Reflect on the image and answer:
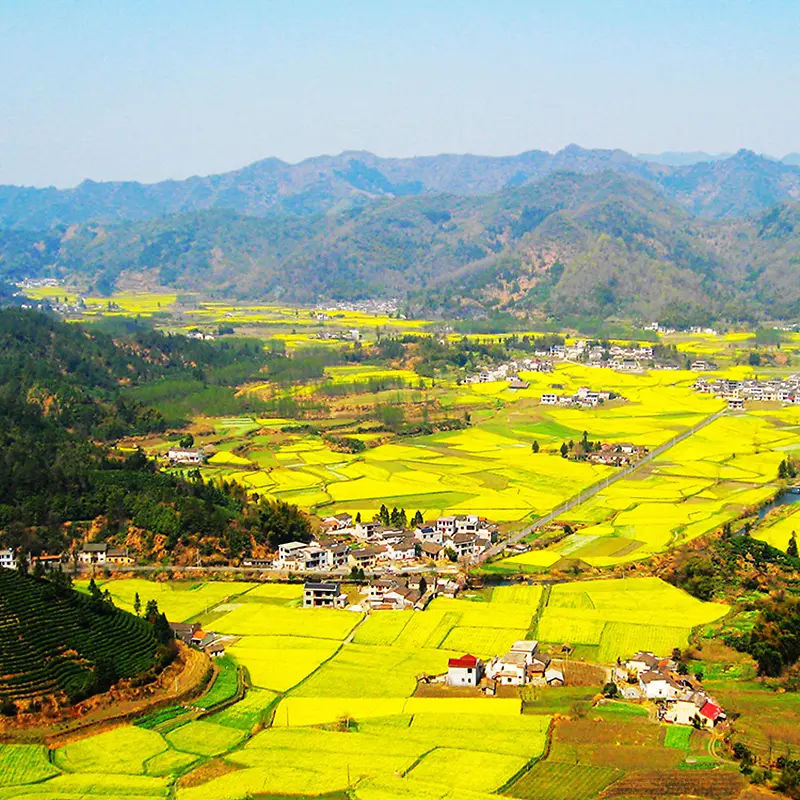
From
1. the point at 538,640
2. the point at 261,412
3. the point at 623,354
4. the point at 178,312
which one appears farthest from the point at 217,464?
the point at 178,312

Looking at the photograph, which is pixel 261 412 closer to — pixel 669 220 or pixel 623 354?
pixel 623 354

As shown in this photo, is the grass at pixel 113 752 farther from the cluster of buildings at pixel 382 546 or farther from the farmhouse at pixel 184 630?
the cluster of buildings at pixel 382 546

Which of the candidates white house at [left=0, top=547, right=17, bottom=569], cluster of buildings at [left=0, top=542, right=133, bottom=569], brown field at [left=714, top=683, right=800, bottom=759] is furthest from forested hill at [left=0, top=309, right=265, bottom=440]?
brown field at [left=714, top=683, right=800, bottom=759]

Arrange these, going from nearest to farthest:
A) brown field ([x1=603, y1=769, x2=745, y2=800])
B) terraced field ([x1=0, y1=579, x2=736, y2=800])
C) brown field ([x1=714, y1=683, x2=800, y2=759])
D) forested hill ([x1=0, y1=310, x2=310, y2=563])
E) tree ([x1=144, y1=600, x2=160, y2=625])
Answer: brown field ([x1=603, y1=769, x2=745, y2=800]) → terraced field ([x1=0, y1=579, x2=736, y2=800]) → brown field ([x1=714, y1=683, x2=800, y2=759]) → tree ([x1=144, y1=600, x2=160, y2=625]) → forested hill ([x1=0, y1=310, x2=310, y2=563])

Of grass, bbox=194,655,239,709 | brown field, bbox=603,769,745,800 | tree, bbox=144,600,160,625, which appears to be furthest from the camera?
tree, bbox=144,600,160,625

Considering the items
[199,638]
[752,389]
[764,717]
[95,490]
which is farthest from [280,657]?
[752,389]

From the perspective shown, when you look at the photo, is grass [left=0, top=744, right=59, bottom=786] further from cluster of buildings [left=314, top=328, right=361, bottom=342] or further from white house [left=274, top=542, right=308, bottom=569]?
cluster of buildings [left=314, top=328, right=361, bottom=342]
